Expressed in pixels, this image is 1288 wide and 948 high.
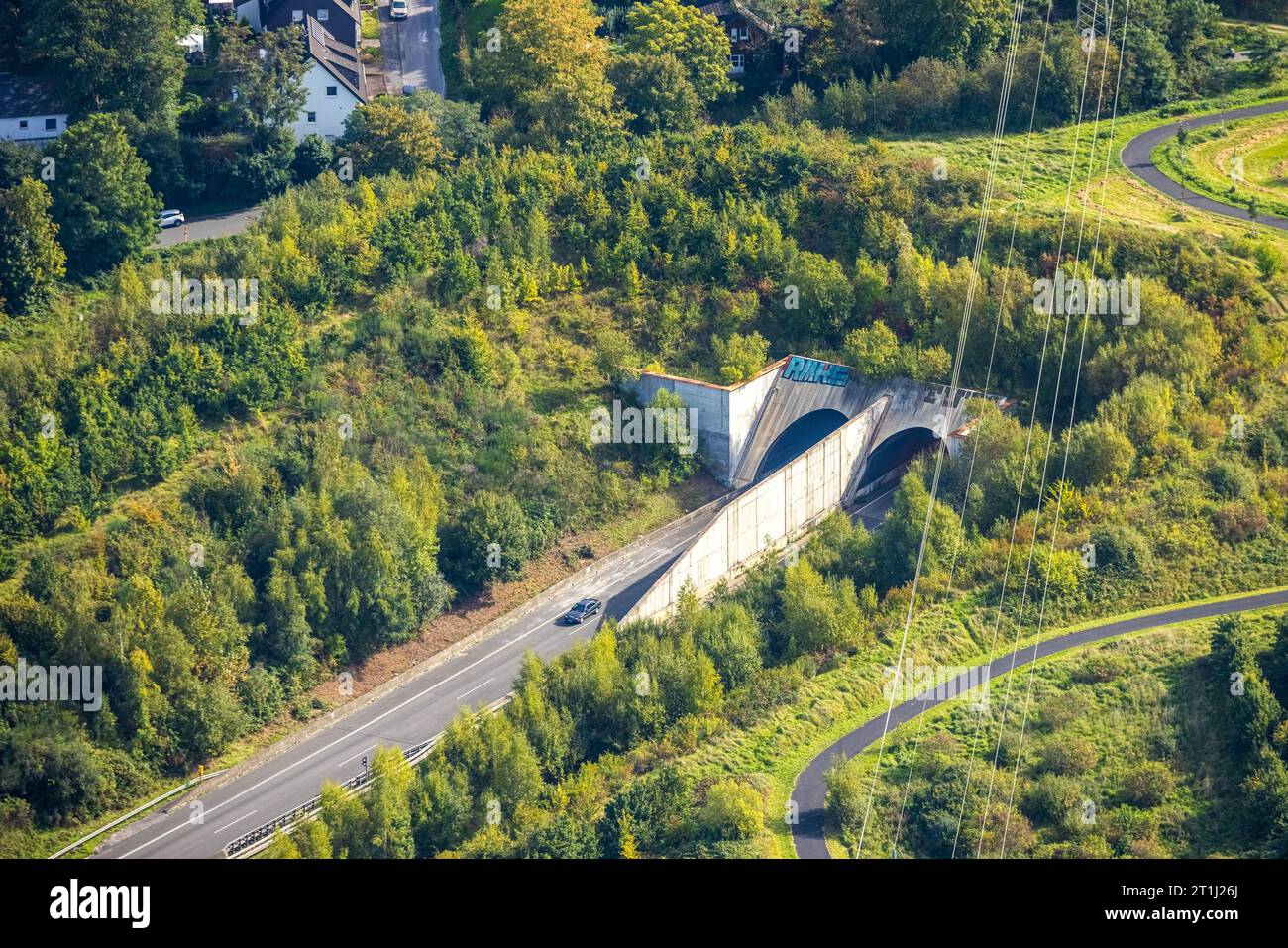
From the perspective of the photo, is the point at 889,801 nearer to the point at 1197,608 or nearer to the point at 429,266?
the point at 1197,608

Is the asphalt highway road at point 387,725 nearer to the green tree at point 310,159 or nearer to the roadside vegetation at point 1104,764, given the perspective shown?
the roadside vegetation at point 1104,764

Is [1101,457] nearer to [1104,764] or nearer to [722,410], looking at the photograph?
[722,410]

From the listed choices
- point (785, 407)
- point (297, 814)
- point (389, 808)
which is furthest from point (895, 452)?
point (297, 814)

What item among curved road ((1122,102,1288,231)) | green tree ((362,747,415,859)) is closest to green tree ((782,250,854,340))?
curved road ((1122,102,1288,231))

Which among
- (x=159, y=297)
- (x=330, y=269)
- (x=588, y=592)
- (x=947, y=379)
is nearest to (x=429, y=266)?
(x=330, y=269)

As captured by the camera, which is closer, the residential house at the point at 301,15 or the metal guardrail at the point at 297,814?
the metal guardrail at the point at 297,814

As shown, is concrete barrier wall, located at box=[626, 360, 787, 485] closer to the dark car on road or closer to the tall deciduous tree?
the dark car on road

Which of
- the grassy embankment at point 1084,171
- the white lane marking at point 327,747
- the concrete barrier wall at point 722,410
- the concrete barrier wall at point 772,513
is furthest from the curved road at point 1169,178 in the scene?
the white lane marking at point 327,747

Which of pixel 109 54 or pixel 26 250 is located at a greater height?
pixel 109 54
